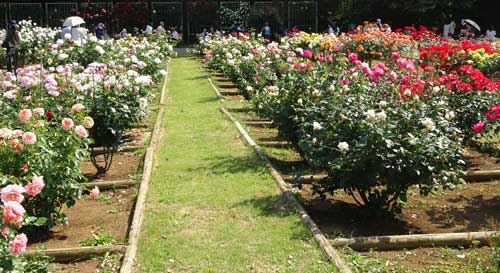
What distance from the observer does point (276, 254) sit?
183 inches

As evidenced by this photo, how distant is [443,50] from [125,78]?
6284mm

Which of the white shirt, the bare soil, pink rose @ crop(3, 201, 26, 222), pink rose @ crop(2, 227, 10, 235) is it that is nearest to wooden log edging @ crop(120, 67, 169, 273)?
the bare soil

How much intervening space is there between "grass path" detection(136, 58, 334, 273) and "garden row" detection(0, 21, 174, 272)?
697 mm

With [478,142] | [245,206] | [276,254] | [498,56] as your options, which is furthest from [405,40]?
[276,254]

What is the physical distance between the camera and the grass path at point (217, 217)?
455 centimetres

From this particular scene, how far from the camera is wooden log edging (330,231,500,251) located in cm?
484

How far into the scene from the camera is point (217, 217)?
5.52 metres


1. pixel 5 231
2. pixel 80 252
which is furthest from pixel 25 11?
pixel 5 231

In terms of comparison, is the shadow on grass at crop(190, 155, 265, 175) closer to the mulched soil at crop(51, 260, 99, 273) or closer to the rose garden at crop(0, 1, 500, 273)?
the rose garden at crop(0, 1, 500, 273)

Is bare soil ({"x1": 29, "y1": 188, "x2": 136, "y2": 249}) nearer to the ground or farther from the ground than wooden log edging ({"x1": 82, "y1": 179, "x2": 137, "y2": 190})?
nearer to the ground

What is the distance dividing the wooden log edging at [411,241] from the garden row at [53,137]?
2.22 metres

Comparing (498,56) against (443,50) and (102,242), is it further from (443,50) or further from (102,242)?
(102,242)

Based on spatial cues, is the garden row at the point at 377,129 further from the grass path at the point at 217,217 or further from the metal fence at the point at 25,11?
the metal fence at the point at 25,11

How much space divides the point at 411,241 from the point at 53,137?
10.3ft
